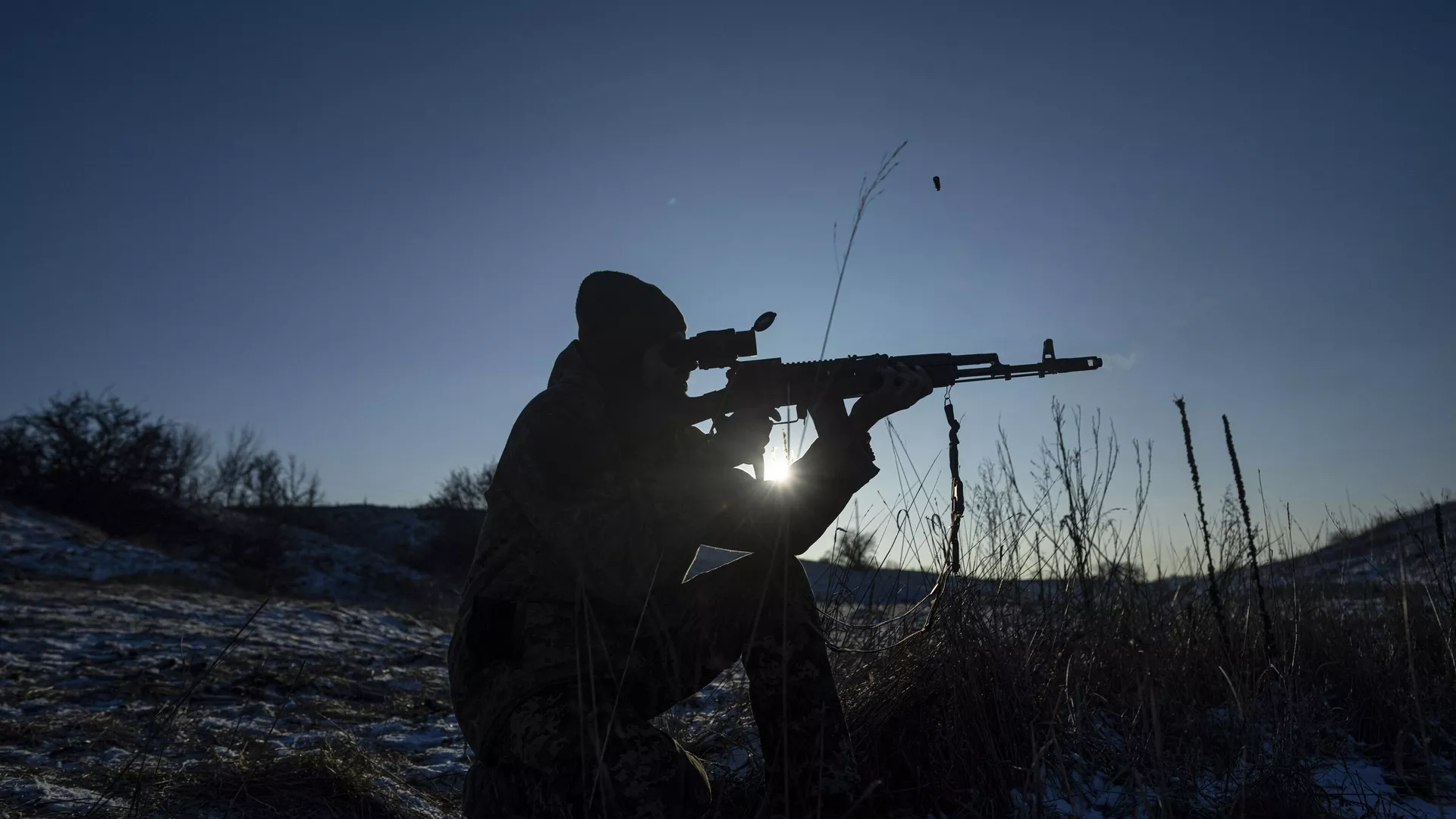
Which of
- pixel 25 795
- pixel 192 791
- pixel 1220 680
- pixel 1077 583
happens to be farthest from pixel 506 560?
pixel 1220 680

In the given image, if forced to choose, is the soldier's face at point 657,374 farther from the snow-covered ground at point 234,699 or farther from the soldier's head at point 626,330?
the snow-covered ground at point 234,699

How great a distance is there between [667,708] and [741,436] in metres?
0.91

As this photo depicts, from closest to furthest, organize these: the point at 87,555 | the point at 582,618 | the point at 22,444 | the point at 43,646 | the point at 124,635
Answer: the point at 582,618
the point at 43,646
the point at 124,635
the point at 87,555
the point at 22,444

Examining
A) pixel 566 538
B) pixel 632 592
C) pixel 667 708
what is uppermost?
pixel 566 538

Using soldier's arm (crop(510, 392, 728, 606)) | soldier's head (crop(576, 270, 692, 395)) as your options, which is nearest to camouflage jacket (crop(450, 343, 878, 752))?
soldier's arm (crop(510, 392, 728, 606))

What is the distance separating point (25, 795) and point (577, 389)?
2.38m

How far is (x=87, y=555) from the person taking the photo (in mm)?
11266

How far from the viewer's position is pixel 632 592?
209cm

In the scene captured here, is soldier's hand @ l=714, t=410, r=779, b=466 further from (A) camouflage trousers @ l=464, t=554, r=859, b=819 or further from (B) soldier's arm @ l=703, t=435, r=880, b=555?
(A) camouflage trousers @ l=464, t=554, r=859, b=819

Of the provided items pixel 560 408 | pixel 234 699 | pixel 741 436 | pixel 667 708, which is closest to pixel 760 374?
pixel 741 436

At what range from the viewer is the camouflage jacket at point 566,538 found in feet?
6.73

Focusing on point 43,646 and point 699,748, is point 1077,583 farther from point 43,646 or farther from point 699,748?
point 43,646

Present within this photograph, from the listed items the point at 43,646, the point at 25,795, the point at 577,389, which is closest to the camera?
the point at 577,389

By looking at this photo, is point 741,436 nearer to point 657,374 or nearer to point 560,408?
point 657,374
